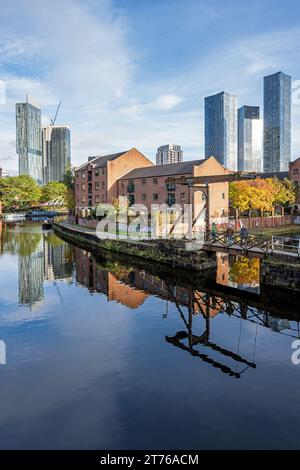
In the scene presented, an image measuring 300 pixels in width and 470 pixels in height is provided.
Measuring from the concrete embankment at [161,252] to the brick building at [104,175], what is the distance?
22187 millimetres

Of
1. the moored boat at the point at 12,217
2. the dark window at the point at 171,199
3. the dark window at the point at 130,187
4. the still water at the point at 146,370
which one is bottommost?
the still water at the point at 146,370

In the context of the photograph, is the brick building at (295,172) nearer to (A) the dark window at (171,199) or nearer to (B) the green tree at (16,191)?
(A) the dark window at (171,199)

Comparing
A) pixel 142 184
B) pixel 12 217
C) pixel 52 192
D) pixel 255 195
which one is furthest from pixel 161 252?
pixel 52 192

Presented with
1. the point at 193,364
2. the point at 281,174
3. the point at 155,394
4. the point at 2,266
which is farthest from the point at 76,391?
the point at 281,174

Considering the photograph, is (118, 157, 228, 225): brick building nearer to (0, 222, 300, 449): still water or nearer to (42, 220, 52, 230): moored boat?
(42, 220, 52, 230): moored boat

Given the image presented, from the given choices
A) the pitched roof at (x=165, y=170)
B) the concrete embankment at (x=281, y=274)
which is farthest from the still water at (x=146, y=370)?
the pitched roof at (x=165, y=170)

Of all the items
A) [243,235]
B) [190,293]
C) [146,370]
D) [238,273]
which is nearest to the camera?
[146,370]

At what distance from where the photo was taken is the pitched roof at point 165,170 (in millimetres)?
52806

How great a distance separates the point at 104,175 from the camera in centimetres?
6794

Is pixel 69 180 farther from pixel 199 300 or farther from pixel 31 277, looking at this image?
pixel 199 300

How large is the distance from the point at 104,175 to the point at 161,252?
130 feet

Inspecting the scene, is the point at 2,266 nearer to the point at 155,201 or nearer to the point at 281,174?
the point at 155,201

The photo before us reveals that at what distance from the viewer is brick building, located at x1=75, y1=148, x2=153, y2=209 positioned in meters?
66.9

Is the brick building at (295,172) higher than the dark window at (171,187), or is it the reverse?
the brick building at (295,172)
